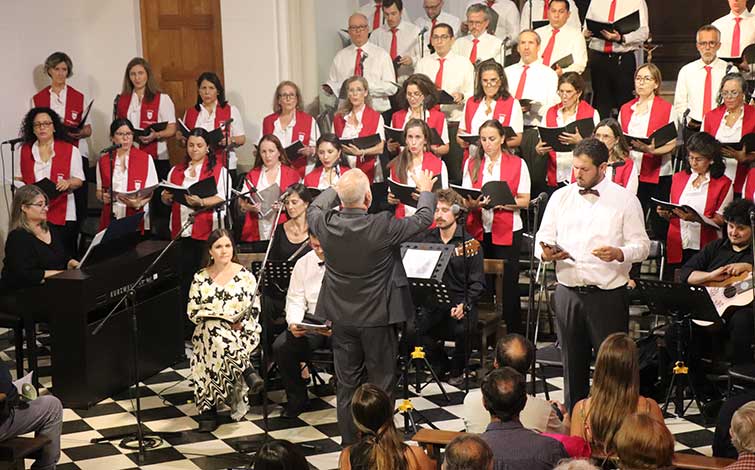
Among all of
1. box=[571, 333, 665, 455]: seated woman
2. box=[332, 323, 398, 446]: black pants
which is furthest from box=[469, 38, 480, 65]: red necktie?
box=[571, 333, 665, 455]: seated woman

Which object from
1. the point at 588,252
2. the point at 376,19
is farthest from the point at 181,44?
the point at 588,252

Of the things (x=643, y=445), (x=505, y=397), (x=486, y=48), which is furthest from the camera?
(x=486, y=48)

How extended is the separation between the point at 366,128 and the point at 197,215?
1572 mm

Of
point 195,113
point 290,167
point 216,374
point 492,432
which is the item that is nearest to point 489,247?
point 290,167

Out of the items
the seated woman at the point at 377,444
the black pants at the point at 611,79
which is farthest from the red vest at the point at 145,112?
the seated woman at the point at 377,444

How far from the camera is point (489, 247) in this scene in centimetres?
843

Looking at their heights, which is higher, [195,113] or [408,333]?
[195,113]

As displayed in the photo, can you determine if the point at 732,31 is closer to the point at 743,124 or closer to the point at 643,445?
the point at 743,124

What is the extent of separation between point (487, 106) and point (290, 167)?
5.38ft

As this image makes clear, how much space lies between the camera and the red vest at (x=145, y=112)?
33.9 ft

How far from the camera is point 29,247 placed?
788 cm

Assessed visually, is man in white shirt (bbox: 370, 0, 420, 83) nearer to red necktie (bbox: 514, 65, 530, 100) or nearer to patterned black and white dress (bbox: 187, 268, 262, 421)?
red necktie (bbox: 514, 65, 530, 100)

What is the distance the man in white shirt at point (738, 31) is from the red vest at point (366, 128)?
2845mm

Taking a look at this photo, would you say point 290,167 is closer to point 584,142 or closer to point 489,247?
point 489,247
